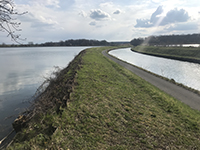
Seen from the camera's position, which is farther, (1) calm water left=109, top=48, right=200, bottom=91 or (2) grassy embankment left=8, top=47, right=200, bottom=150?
(1) calm water left=109, top=48, right=200, bottom=91

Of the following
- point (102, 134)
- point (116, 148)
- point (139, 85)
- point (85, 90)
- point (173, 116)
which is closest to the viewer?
point (116, 148)

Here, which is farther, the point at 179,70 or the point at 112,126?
the point at 179,70

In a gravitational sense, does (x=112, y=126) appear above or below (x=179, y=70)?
above

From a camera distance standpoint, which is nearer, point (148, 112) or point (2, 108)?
point (148, 112)

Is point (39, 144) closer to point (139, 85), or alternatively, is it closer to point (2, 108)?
point (2, 108)

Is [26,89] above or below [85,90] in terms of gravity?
below

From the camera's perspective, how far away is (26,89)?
1662cm

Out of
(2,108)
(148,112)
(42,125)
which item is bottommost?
(2,108)

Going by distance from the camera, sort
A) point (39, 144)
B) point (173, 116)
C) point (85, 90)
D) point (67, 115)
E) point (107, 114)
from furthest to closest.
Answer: point (85, 90) < point (173, 116) < point (107, 114) < point (67, 115) < point (39, 144)

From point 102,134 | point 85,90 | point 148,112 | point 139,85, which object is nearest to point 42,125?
point 102,134

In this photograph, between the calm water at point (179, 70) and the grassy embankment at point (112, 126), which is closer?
the grassy embankment at point (112, 126)

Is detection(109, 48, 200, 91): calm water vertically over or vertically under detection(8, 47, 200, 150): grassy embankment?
under

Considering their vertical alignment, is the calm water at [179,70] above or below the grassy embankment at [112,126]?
below

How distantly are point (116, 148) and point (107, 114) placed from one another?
256 centimetres
